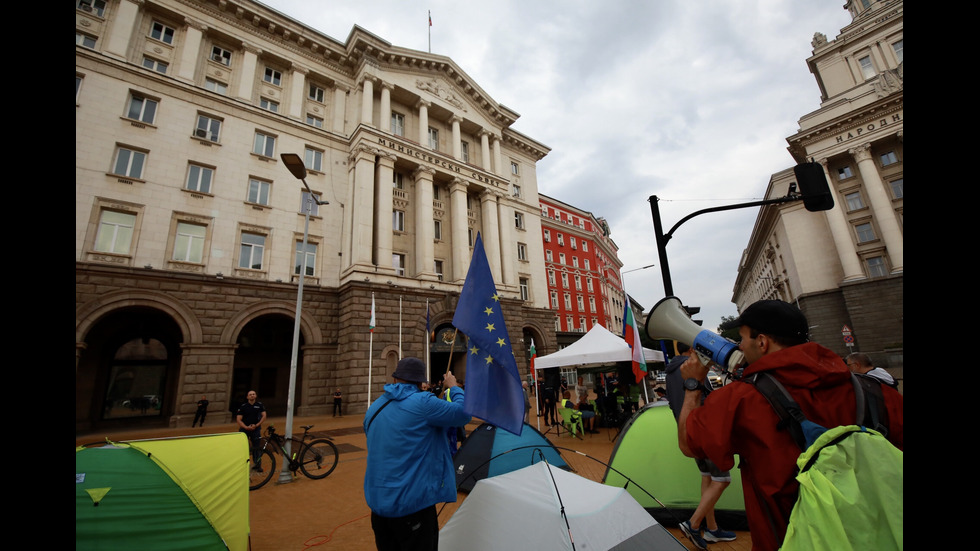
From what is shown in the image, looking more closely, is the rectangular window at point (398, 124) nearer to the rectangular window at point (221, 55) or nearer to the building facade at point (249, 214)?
the building facade at point (249, 214)

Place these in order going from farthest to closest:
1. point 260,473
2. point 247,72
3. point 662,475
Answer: point 247,72, point 260,473, point 662,475

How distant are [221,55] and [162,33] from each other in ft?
7.95

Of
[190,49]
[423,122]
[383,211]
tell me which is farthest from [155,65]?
[423,122]

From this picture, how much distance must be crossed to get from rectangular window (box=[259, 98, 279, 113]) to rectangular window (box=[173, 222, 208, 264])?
811 cm

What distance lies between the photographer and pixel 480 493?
12.3 feet

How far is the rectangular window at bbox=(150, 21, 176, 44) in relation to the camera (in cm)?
1873

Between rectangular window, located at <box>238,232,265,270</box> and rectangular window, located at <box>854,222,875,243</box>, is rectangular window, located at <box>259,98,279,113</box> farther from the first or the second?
rectangular window, located at <box>854,222,875,243</box>

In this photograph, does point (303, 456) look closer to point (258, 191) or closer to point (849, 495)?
point (849, 495)

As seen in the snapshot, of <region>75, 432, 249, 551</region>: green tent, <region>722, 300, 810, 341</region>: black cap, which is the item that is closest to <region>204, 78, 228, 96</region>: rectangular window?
<region>75, 432, 249, 551</region>: green tent

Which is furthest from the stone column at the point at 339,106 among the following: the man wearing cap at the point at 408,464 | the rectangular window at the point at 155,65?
the man wearing cap at the point at 408,464

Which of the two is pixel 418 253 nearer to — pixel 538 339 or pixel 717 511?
pixel 538 339

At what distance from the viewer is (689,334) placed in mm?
2523

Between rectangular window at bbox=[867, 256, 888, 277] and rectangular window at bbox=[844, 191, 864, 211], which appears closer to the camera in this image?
rectangular window at bbox=[867, 256, 888, 277]
